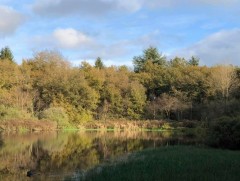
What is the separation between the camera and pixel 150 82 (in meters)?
71.0

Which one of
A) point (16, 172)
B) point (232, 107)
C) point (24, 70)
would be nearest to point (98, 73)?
point (24, 70)

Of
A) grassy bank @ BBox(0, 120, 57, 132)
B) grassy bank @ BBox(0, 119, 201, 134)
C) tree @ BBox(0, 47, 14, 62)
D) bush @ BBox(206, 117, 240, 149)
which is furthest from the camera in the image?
tree @ BBox(0, 47, 14, 62)

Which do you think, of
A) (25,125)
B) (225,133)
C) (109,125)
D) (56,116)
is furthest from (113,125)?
(225,133)

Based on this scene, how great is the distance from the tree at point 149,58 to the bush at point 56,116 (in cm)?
3006

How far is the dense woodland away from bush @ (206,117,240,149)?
31.4m

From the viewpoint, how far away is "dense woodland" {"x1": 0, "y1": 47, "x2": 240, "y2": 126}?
5762 cm

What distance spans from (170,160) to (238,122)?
27.4ft

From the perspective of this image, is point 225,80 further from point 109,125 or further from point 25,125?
point 25,125

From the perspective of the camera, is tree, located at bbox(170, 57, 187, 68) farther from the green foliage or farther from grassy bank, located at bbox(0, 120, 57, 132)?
grassy bank, located at bbox(0, 120, 57, 132)

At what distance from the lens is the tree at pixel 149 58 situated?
8288 centimetres

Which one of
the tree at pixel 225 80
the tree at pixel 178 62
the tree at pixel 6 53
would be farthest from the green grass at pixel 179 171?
the tree at pixel 6 53

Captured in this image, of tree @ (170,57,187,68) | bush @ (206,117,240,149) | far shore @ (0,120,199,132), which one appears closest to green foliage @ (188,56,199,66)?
tree @ (170,57,187,68)

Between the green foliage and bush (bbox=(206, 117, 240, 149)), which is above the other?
the green foliage

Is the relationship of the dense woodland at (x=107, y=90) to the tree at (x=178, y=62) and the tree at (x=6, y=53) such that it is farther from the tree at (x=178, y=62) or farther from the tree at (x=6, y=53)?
the tree at (x=6, y=53)
